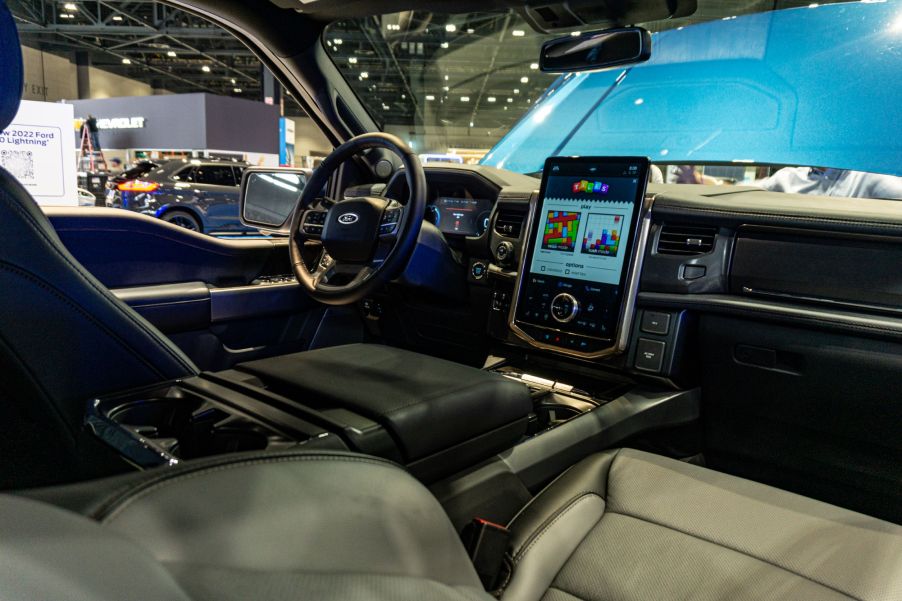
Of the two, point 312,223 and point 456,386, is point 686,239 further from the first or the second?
point 312,223

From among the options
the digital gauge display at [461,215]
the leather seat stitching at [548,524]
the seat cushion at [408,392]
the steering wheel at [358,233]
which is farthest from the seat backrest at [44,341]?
the digital gauge display at [461,215]

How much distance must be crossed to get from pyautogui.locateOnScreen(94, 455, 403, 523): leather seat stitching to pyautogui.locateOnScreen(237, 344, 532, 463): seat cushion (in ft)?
Answer: 1.32

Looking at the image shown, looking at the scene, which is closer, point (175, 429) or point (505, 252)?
point (175, 429)

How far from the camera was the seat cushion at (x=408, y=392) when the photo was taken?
1140 mm

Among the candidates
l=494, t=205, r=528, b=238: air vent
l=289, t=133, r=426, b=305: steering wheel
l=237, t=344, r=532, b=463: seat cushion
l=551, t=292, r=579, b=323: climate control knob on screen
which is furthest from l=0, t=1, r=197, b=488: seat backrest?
l=494, t=205, r=528, b=238: air vent

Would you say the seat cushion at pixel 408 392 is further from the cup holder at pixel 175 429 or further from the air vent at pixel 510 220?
the air vent at pixel 510 220

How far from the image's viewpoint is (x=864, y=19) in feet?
9.68

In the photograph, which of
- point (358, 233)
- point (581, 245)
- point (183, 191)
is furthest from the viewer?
point (183, 191)

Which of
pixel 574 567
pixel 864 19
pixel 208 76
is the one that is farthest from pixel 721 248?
pixel 208 76

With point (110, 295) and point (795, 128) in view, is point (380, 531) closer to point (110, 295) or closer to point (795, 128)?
point (110, 295)

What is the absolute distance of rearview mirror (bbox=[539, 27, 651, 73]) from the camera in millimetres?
1789

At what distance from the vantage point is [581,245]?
6.45 feet

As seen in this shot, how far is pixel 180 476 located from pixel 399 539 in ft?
0.68

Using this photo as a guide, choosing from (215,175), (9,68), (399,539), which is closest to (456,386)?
(399,539)
